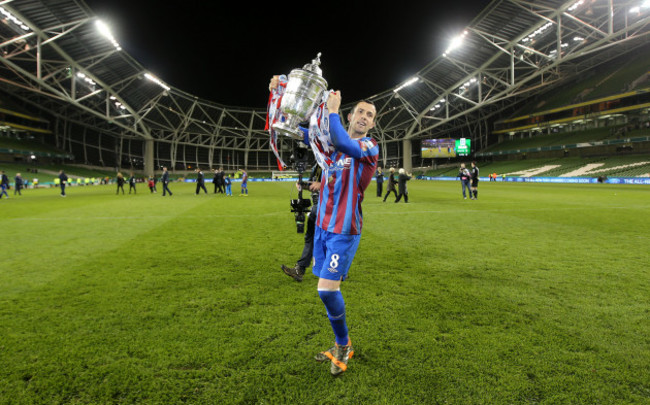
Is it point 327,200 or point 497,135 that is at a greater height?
point 497,135

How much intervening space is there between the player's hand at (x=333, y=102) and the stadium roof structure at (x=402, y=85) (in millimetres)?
34230

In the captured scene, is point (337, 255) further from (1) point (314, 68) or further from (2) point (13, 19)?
(2) point (13, 19)

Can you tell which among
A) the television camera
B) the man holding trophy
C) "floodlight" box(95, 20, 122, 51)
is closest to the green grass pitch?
the man holding trophy

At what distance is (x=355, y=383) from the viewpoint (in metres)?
2.41

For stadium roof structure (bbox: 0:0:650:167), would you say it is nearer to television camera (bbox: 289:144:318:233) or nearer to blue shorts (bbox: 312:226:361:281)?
television camera (bbox: 289:144:318:233)

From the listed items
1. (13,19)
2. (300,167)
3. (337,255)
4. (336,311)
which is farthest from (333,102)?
(13,19)

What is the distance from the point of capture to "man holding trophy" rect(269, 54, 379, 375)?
259cm

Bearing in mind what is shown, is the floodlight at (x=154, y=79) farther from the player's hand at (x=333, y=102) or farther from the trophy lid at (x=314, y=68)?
the player's hand at (x=333, y=102)

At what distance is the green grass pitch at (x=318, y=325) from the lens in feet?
7.66

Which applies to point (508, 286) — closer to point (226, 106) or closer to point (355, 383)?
point (355, 383)

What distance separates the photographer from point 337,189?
2729 mm

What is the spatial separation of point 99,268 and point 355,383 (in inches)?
191

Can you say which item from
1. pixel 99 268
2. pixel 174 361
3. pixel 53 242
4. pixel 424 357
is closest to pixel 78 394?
pixel 174 361

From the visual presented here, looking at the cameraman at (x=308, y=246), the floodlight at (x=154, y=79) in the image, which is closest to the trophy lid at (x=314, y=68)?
the cameraman at (x=308, y=246)
